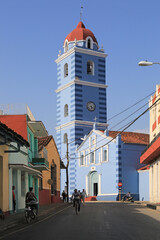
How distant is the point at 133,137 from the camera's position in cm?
6981

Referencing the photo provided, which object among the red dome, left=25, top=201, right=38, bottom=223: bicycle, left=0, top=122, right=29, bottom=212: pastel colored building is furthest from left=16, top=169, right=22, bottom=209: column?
the red dome

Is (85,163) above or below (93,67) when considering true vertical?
below

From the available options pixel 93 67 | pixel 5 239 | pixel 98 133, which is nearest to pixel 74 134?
pixel 98 133

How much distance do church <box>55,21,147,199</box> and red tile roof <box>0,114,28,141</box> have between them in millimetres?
33012

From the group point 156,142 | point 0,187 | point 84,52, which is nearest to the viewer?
point 0,187

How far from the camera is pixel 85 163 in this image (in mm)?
70000

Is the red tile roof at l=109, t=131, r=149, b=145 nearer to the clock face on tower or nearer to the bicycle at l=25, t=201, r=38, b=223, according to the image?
the clock face on tower

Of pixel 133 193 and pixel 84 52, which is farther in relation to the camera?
pixel 84 52

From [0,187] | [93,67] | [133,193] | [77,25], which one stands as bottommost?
[133,193]

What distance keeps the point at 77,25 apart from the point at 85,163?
23.7 m

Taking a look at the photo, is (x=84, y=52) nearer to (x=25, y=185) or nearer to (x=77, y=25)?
(x=77, y=25)

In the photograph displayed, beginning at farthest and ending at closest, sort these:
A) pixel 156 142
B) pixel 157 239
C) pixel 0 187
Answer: pixel 156 142 → pixel 0 187 → pixel 157 239

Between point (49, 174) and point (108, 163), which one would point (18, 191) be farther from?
point (108, 163)

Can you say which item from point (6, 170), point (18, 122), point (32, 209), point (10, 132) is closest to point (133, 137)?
point (18, 122)
